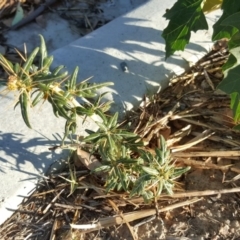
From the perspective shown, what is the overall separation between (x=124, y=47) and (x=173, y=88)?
13.9 inches

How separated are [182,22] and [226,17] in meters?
0.31

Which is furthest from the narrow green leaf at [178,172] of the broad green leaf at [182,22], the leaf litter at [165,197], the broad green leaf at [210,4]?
the broad green leaf at [210,4]

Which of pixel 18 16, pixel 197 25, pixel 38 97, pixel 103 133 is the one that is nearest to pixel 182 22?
pixel 197 25

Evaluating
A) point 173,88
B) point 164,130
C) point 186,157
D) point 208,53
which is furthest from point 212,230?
point 208,53

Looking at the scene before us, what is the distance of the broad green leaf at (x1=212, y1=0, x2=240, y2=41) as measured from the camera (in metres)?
2.20

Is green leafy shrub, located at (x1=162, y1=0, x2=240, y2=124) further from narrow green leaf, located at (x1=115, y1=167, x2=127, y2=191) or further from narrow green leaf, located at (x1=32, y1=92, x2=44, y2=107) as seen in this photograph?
narrow green leaf, located at (x1=32, y1=92, x2=44, y2=107)

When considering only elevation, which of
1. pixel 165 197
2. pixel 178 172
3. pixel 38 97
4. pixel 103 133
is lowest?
pixel 165 197

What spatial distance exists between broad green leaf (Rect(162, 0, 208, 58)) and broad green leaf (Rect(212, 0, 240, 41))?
0.36 ft

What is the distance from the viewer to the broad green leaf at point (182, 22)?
2.45m

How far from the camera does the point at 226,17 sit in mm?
2219

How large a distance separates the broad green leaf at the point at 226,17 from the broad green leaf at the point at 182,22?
11 cm

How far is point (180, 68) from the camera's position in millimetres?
2736

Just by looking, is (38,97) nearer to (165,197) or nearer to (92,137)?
(92,137)

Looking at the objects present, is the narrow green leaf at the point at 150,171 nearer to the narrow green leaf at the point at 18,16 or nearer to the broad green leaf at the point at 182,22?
the broad green leaf at the point at 182,22
